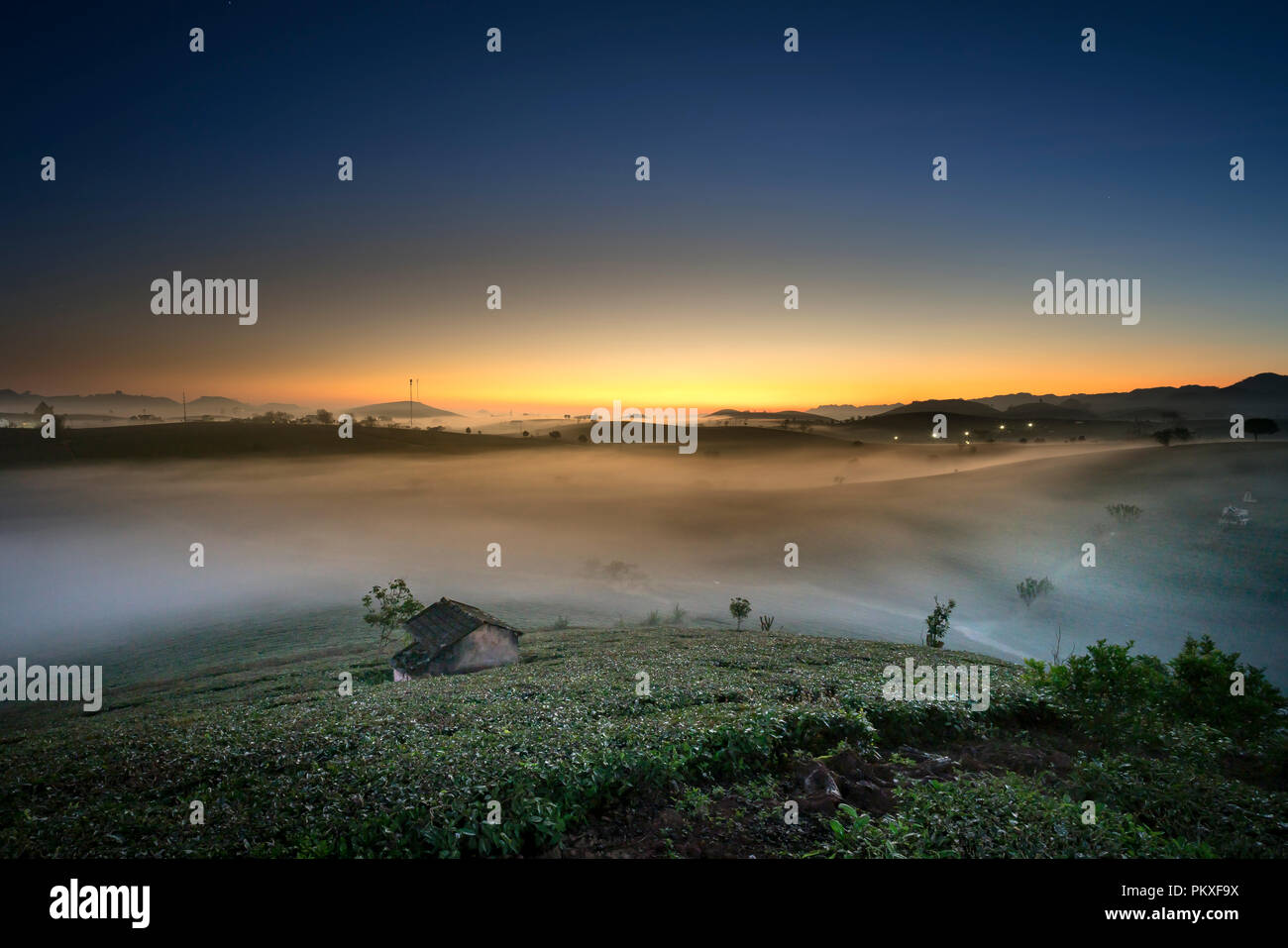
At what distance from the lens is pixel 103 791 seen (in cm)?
1038

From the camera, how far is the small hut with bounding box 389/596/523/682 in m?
33.4

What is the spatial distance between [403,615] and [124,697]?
19.4 metres

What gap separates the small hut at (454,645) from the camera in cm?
3341

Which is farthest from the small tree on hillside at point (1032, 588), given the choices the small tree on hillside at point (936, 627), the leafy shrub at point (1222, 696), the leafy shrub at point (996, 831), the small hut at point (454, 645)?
the leafy shrub at point (996, 831)

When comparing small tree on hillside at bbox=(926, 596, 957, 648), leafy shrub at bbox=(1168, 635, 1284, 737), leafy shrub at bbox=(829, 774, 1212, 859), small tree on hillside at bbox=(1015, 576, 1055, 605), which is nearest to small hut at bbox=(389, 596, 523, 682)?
leafy shrub at bbox=(829, 774, 1212, 859)

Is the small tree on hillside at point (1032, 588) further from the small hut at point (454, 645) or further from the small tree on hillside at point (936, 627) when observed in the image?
the small hut at point (454, 645)

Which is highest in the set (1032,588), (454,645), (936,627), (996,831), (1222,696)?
(996,831)

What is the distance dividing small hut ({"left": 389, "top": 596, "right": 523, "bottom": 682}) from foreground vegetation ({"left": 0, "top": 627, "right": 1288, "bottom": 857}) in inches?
623

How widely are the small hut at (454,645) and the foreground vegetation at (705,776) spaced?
15.8 metres

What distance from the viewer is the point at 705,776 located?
34.9 feet

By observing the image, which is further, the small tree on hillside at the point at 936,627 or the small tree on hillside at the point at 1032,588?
the small tree on hillside at the point at 1032,588

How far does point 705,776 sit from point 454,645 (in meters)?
27.3

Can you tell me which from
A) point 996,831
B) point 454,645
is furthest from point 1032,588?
point 996,831

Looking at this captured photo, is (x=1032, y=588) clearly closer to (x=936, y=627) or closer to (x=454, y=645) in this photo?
(x=936, y=627)
